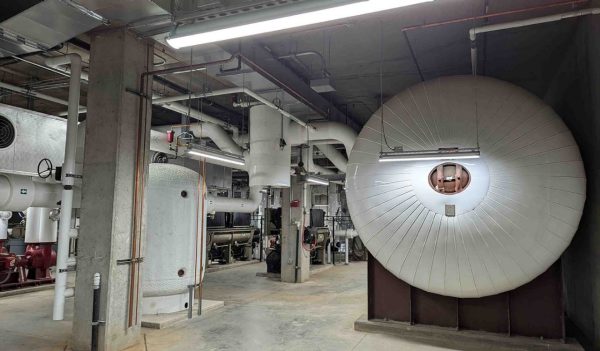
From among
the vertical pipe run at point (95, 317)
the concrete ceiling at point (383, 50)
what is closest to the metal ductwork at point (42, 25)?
the concrete ceiling at point (383, 50)

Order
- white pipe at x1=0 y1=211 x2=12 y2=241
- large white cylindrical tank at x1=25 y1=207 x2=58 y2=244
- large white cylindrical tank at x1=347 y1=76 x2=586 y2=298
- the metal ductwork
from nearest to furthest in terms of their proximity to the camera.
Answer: the metal ductwork → large white cylindrical tank at x1=347 y1=76 x2=586 y2=298 → large white cylindrical tank at x1=25 y1=207 x2=58 y2=244 → white pipe at x1=0 y1=211 x2=12 y2=241

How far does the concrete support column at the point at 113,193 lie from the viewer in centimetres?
456

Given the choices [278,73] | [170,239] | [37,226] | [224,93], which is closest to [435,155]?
[278,73]

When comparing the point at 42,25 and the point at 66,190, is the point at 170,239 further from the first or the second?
the point at 42,25

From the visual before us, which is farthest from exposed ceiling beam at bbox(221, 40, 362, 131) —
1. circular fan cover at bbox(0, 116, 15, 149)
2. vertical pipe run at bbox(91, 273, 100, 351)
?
circular fan cover at bbox(0, 116, 15, 149)

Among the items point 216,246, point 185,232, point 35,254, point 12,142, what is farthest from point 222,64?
point 216,246

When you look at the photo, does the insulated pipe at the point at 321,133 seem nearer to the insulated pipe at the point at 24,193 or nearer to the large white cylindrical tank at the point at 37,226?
the insulated pipe at the point at 24,193

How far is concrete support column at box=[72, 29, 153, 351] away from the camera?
456 centimetres

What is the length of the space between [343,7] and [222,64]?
10.4 feet

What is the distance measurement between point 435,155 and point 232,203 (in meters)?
8.40

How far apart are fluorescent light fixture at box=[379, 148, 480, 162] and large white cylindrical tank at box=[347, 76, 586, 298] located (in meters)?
0.29

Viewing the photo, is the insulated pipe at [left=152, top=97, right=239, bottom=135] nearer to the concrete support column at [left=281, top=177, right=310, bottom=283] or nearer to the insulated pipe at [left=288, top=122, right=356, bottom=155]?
the insulated pipe at [left=288, top=122, right=356, bottom=155]

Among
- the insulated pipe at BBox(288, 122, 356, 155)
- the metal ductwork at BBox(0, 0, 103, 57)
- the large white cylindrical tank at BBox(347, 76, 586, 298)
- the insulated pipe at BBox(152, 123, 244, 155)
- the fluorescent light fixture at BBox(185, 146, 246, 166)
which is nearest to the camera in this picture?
the metal ductwork at BBox(0, 0, 103, 57)

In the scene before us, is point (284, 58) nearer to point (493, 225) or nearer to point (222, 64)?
point (222, 64)
